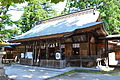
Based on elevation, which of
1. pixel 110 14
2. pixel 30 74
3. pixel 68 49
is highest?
pixel 110 14

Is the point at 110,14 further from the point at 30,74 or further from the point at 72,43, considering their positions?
the point at 30,74

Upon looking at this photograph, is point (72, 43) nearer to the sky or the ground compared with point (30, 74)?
nearer to the sky

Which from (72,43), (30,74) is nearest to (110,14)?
(72,43)

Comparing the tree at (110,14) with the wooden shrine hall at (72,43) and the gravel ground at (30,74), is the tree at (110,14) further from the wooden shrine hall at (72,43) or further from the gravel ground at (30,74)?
the gravel ground at (30,74)

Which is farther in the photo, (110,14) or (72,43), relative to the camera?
(110,14)

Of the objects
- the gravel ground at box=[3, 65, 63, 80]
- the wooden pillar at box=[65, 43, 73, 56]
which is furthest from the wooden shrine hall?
the gravel ground at box=[3, 65, 63, 80]

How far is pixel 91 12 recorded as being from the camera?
14.5 metres

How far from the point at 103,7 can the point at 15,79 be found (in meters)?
22.2

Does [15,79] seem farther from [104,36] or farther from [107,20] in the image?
[107,20]

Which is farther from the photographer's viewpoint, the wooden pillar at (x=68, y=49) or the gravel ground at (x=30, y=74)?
the wooden pillar at (x=68, y=49)

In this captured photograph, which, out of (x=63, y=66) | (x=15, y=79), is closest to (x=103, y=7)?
(x=63, y=66)

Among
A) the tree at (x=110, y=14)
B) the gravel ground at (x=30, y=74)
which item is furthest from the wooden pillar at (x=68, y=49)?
the tree at (x=110, y=14)

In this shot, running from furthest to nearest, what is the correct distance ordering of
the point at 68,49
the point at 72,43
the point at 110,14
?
the point at 110,14
the point at 68,49
the point at 72,43

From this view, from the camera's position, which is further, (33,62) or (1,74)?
(33,62)
